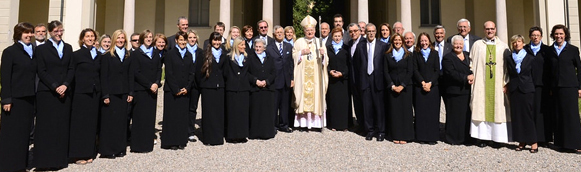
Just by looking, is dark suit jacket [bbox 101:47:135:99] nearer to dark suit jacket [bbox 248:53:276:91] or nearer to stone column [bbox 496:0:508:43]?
dark suit jacket [bbox 248:53:276:91]

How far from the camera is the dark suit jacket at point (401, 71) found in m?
6.14

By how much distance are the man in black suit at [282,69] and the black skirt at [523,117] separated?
3.82 m

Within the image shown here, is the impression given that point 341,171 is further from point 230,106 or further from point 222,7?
point 222,7

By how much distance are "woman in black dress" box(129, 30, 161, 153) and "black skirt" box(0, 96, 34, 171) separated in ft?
4.74

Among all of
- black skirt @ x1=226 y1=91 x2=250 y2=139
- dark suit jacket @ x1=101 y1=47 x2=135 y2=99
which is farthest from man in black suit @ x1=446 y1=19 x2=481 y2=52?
dark suit jacket @ x1=101 y1=47 x2=135 y2=99

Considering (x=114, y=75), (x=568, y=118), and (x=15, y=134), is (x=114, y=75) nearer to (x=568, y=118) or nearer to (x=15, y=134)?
(x=15, y=134)

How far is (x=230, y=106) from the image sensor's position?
6.33m

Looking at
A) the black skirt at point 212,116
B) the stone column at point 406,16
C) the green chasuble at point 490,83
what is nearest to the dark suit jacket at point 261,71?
the black skirt at point 212,116

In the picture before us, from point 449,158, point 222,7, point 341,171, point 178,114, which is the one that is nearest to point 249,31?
point 178,114

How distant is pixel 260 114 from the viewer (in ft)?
21.6

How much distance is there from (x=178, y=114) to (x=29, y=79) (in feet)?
6.92

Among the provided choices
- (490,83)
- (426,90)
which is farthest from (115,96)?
(490,83)

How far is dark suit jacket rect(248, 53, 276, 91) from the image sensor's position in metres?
6.48

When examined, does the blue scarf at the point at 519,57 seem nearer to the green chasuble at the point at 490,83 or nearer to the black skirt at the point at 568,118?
the green chasuble at the point at 490,83
